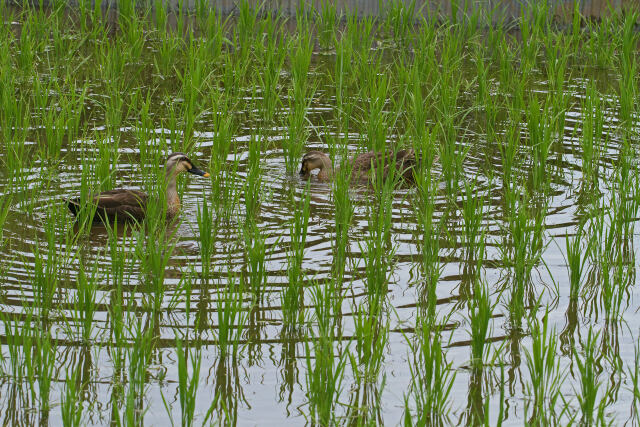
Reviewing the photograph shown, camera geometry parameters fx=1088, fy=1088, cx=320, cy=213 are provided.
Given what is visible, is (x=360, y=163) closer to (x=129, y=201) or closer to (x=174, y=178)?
(x=174, y=178)

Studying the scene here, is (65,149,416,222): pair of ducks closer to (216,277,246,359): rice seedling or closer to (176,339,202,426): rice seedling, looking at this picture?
(216,277,246,359): rice seedling

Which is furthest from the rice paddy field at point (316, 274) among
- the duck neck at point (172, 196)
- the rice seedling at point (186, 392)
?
the duck neck at point (172, 196)

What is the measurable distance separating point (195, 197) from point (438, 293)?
7.16 ft

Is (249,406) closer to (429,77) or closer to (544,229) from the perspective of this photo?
(544,229)

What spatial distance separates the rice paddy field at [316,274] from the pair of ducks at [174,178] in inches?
3.5

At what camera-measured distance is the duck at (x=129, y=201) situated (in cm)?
582

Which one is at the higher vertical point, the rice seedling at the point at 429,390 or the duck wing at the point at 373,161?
the duck wing at the point at 373,161

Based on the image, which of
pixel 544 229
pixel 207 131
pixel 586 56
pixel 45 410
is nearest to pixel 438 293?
A: pixel 544 229

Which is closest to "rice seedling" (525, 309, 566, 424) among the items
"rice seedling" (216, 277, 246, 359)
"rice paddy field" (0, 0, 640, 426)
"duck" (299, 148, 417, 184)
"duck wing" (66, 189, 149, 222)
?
"rice paddy field" (0, 0, 640, 426)

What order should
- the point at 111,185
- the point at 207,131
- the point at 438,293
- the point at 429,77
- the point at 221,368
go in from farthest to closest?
the point at 429,77 → the point at 207,131 → the point at 111,185 → the point at 438,293 → the point at 221,368

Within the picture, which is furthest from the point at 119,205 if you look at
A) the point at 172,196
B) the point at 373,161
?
the point at 373,161

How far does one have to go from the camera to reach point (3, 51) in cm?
776

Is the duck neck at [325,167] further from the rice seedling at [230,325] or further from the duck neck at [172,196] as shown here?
the rice seedling at [230,325]

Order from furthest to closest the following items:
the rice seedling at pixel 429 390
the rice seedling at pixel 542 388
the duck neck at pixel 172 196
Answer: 1. the duck neck at pixel 172 196
2. the rice seedling at pixel 542 388
3. the rice seedling at pixel 429 390
